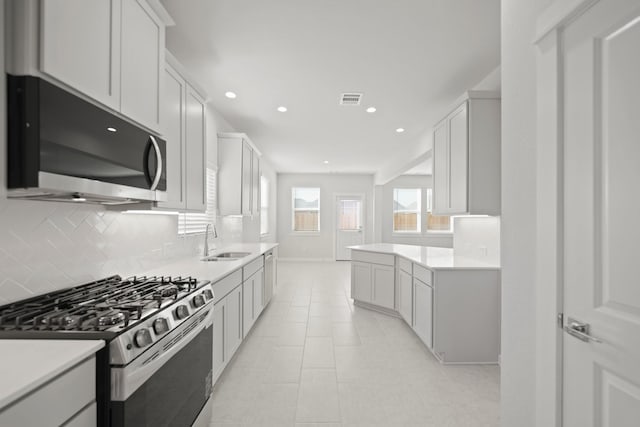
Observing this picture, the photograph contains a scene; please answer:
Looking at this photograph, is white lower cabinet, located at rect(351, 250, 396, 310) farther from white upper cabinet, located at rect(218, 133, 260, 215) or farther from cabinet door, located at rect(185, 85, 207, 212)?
cabinet door, located at rect(185, 85, 207, 212)

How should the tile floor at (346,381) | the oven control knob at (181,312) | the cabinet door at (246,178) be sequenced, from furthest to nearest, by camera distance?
the cabinet door at (246,178), the tile floor at (346,381), the oven control knob at (181,312)

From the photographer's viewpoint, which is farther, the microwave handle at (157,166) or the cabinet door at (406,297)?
the cabinet door at (406,297)

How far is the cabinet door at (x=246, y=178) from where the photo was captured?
4336mm

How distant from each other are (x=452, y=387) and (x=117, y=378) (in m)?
2.42

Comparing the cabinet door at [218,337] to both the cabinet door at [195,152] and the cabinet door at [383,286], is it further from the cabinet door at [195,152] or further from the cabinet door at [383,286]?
the cabinet door at [383,286]

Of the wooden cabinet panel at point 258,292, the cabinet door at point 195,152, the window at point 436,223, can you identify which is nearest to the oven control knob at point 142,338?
the cabinet door at point 195,152

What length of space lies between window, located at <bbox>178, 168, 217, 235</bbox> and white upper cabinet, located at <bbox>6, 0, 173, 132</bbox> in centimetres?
155

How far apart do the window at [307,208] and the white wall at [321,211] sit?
13 centimetres

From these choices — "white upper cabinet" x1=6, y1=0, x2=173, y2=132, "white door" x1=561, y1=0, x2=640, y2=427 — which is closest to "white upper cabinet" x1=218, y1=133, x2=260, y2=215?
"white upper cabinet" x1=6, y1=0, x2=173, y2=132

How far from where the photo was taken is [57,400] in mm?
907

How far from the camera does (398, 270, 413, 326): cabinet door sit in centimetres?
361

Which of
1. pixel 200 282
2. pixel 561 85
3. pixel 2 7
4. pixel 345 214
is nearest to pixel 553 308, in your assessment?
pixel 561 85

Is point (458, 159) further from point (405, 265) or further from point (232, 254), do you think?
→ point (232, 254)

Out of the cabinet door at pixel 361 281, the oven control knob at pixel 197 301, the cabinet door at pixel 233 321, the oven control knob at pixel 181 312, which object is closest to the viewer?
the oven control knob at pixel 181 312
